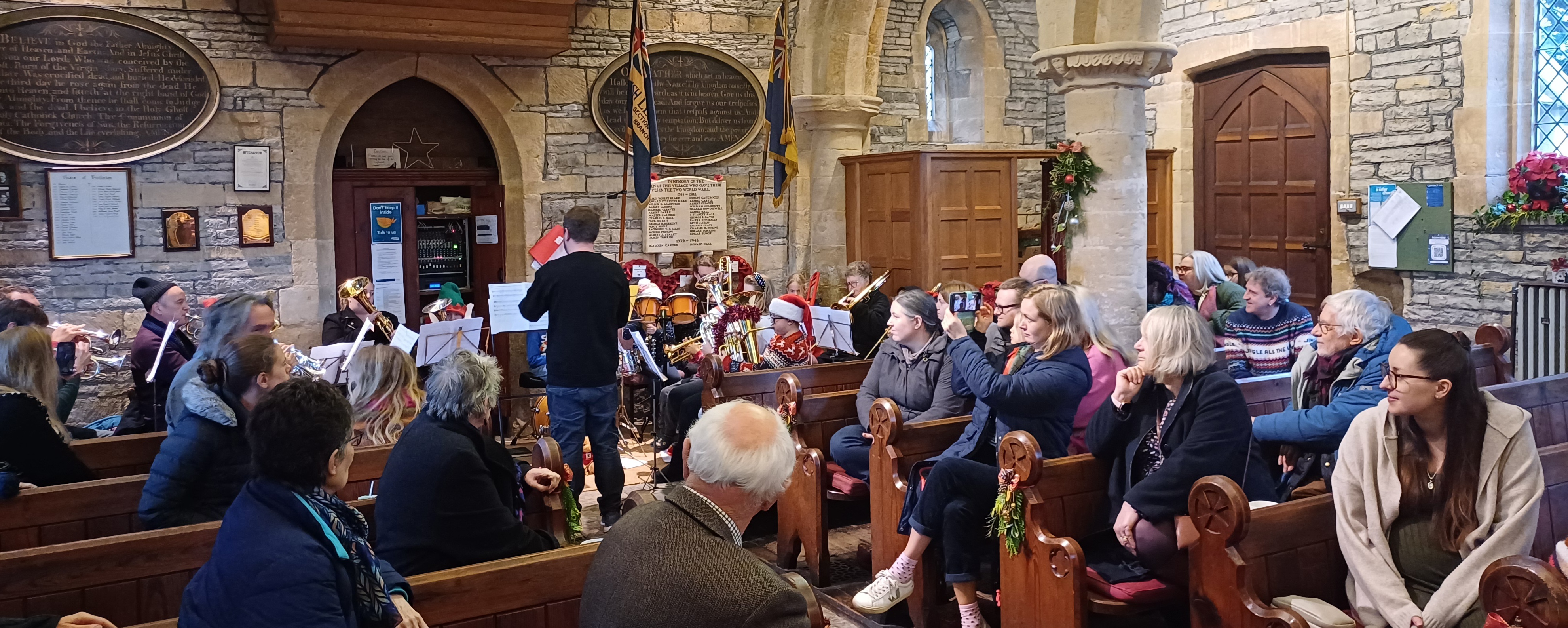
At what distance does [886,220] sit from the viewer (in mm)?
8414

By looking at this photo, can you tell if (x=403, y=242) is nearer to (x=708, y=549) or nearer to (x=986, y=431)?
(x=986, y=431)

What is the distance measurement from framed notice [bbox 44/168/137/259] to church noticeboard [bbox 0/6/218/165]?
9 centimetres

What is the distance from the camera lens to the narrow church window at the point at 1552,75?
740 cm

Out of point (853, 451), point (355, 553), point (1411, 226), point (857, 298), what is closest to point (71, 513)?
point (355, 553)

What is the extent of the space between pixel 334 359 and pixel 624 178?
2.73 metres

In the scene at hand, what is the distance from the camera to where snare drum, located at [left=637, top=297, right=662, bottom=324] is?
24.0 feet

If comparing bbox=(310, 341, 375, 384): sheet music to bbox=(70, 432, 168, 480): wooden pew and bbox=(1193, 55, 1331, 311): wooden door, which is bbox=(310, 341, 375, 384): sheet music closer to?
bbox=(70, 432, 168, 480): wooden pew

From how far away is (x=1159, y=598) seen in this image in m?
3.23

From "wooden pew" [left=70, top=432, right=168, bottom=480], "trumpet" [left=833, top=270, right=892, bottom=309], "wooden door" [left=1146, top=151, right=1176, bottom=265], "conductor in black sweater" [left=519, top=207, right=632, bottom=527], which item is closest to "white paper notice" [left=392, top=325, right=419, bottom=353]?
"conductor in black sweater" [left=519, top=207, right=632, bottom=527]

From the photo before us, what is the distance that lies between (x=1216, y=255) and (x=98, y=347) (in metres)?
8.43

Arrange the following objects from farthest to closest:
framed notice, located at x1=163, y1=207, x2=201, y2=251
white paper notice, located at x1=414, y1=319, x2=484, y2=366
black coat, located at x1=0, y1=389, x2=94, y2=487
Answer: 1. framed notice, located at x1=163, y1=207, x2=201, y2=251
2. white paper notice, located at x1=414, y1=319, x2=484, y2=366
3. black coat, located at x1=0, y1=389, x2=94, y2=487

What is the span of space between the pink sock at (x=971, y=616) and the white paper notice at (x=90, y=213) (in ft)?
18.6

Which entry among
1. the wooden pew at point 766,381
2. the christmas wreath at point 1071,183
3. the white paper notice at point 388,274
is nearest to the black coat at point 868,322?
the wooden pew at point 766,381

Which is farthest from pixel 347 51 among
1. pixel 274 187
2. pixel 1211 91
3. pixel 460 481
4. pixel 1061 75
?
pixel 1211 91
